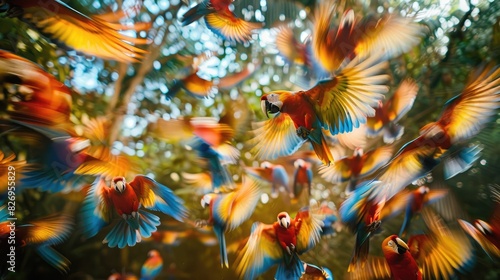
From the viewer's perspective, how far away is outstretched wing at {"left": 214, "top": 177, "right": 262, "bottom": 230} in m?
1.41

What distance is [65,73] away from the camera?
1.32 metres

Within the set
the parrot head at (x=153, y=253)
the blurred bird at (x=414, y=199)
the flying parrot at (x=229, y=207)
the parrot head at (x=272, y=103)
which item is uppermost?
the parrot head at (x=272, y=103)

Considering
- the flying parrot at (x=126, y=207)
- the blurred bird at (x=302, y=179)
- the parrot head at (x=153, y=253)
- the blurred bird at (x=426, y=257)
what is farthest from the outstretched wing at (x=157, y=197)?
Result: the blurred bird at (x=426, y=257)

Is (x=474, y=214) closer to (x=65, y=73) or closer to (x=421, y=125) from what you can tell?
(x=421, y=125)

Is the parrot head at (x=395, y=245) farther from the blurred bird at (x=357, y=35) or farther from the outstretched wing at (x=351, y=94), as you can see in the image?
the blurred bird at (x=357, y=35)

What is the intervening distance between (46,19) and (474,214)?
144cm

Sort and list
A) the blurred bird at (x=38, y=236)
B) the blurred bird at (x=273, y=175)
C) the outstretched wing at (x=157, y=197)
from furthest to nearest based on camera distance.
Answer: the blurred bird at (x=273, y=175)
the outstretched wing at (x=157, y=197)
the blurred bird at (x=38, y=236)

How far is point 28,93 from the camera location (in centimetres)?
126

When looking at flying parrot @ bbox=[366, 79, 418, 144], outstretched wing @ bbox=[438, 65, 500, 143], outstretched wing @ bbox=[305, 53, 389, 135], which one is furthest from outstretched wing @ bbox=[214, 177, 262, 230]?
outstretched wing @ bbox=[438, 65, 500, 143]

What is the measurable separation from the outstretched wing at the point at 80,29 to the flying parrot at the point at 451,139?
3.00ft

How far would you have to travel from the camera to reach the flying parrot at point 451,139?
1.44 metres

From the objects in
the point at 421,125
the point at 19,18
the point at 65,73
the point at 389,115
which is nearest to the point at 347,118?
the point at 389,115

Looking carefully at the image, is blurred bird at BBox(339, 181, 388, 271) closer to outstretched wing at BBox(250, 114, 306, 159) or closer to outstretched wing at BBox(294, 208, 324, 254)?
outstretched wing at BBox(294, 208, 324, 254)

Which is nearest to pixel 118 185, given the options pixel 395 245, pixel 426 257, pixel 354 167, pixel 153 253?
pixel 153 253
